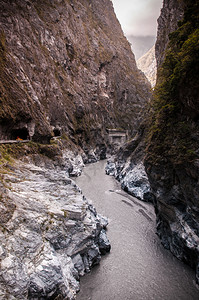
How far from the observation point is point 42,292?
6.95 m

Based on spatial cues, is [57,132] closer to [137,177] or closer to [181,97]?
[137,177]

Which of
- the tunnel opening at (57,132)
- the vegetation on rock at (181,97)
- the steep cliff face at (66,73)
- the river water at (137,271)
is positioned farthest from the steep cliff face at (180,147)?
the tunnel opening at (57,132)

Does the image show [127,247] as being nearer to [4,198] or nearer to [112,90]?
[4,198]

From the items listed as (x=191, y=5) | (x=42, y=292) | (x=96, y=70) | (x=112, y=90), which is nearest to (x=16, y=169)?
(x=42, y=292)

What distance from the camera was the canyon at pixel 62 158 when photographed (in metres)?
8.12

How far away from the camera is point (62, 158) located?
31.7 metres

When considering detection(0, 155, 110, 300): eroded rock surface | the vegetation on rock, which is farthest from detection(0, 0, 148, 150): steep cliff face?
the vegetation on rock

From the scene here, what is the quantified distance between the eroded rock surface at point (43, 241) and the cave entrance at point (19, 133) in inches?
497

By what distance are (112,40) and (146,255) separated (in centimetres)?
12001

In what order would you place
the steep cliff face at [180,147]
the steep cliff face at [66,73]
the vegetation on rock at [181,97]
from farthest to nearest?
the steep cliff face at [66,73], the steep cliff face at [180,147], the vegetation on rock at [181,97]

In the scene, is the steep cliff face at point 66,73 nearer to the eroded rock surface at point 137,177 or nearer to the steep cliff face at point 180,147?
the eroded rock surface at point 137,177

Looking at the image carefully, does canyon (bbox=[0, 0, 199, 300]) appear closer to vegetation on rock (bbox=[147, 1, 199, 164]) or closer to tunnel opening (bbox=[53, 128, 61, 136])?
vegetation on rock (bbox=[147, 1, 199, 164])

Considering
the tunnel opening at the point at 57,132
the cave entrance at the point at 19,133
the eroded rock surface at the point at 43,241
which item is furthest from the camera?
the tunnel opening at the point at 57,132

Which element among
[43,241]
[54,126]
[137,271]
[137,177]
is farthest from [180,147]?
[54,126]
